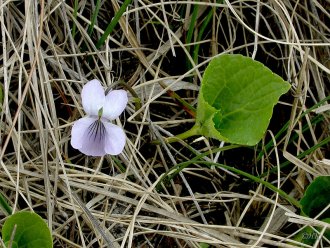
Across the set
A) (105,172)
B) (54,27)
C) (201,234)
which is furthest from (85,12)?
(201,234)

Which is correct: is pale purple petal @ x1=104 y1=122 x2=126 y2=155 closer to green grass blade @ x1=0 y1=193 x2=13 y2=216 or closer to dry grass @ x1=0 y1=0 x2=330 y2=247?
dry grass @ x1=0 y1=0 x2=330 y2=247

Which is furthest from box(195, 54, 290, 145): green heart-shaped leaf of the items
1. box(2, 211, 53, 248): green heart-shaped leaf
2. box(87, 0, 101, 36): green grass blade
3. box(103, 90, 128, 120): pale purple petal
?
box(2, 211, 53, 248): green heart-shaped leaf

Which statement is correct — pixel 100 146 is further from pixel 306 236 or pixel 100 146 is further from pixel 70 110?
pixel 306 236

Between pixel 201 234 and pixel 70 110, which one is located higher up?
pixel 70 110

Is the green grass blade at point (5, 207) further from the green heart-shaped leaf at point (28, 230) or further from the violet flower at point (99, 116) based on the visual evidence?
the violet flower at point (99, 116)

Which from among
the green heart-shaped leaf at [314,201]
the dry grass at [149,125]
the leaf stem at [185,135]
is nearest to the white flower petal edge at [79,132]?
the dry grass at [149,125]

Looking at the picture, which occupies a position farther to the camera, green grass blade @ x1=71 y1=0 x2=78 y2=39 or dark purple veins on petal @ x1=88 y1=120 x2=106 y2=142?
green grass blade @ x1=71 y1=0 x2=78 y2=39
